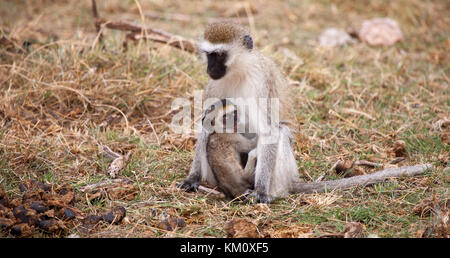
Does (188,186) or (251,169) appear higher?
(251,169)

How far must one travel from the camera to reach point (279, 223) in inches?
141

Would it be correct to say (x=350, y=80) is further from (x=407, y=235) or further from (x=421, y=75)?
(x=407, y=235)

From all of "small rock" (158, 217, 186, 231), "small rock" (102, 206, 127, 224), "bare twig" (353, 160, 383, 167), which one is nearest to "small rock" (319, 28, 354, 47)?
"bare twig" (353, 160, 383, 167)

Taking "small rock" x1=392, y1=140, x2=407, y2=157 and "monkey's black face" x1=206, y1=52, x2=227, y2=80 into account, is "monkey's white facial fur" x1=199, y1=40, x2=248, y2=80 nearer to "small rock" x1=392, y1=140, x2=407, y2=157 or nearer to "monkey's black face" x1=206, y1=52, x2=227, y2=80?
"monkey's black face" x1=206, y1=52, x2=227, y2=80

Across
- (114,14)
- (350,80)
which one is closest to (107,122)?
(350,80)

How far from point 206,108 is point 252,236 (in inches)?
56.4

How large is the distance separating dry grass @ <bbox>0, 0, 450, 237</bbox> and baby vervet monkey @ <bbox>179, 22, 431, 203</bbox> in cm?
17

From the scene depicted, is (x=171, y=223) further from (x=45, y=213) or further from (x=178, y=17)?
(x=178, y=17)

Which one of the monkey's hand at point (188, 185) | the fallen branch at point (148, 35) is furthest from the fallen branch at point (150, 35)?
the monkey's hand at point (188, 185)

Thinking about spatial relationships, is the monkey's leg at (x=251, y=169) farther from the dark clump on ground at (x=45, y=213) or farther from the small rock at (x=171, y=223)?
the dark clump on ground at (x=45, y=213)

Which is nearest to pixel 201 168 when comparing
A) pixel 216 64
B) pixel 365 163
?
pixel 216 64

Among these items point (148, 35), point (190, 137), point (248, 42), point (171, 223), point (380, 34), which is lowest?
point (171, 223)

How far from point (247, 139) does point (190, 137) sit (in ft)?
2.86

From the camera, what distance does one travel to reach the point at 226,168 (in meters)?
4.21
